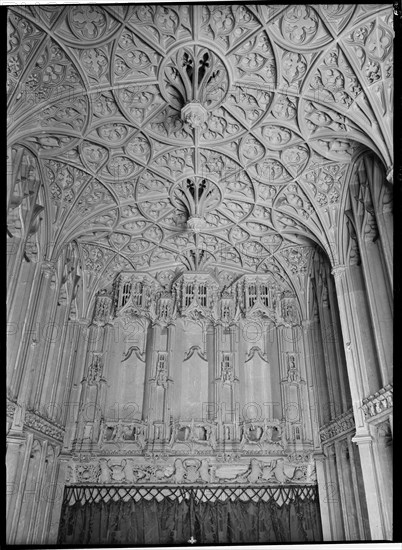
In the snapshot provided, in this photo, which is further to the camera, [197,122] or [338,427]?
[338,427]

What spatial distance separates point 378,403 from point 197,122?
7938 millimetres

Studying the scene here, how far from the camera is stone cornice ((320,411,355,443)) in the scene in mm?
11492

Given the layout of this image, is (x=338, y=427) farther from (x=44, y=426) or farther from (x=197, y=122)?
(x=197, y=122)

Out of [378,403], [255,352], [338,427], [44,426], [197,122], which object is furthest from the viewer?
[255,352]

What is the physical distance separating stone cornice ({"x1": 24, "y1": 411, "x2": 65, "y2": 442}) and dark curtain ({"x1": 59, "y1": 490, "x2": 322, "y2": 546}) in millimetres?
1709

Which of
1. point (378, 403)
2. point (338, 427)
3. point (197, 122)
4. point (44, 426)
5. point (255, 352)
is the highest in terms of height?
point (197, 122)

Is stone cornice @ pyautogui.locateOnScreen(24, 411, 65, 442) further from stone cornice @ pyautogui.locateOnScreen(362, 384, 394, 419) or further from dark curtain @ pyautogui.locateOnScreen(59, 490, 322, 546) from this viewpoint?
stone cornice @ pyautogui.locateOnScreen(362, 384, 394, 419)

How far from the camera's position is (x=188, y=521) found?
11.1 meters

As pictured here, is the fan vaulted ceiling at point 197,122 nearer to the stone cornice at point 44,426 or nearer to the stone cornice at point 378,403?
the stone cornice at point 44,426

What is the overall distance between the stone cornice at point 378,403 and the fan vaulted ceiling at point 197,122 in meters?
4.70

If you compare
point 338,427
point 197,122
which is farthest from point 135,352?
point 197,122

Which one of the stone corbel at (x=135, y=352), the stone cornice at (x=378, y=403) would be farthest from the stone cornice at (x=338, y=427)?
the stone corbel at (x=135, y=352)

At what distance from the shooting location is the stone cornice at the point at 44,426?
1097cm

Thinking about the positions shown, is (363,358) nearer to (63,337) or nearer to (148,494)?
(148,494)
